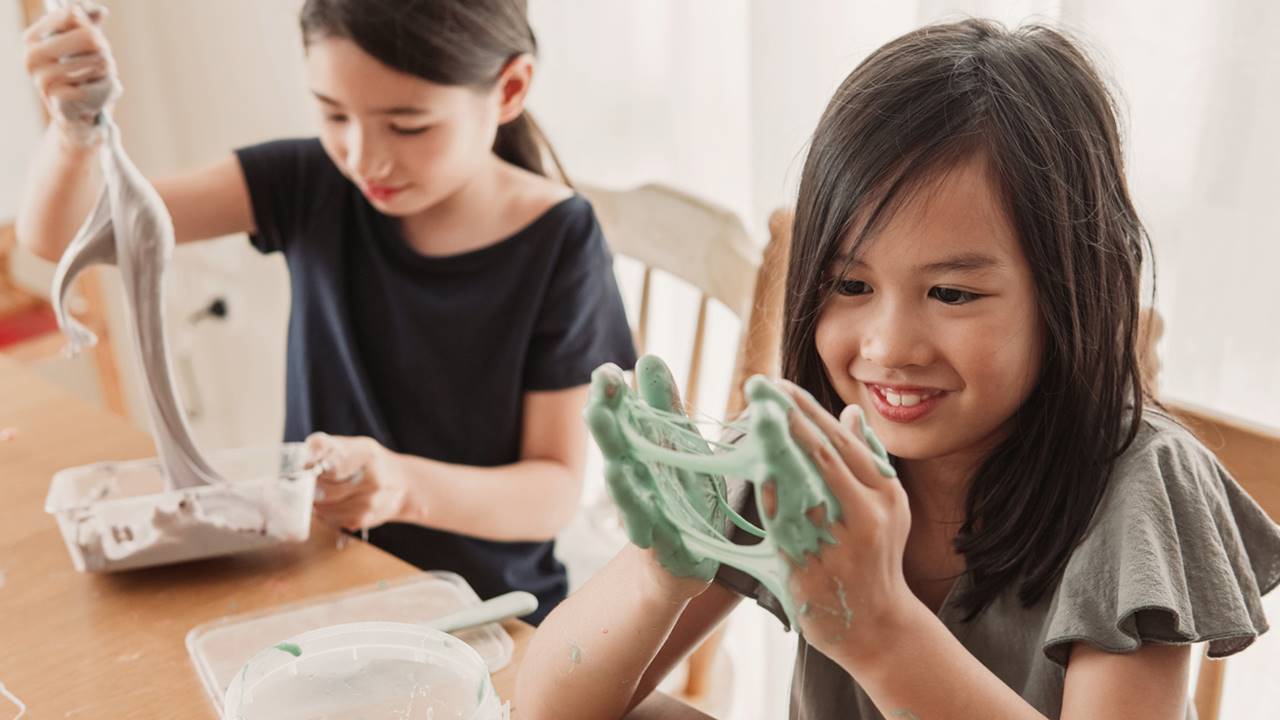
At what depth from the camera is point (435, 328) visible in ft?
4.20

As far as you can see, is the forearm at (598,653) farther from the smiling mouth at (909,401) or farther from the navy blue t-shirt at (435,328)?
the navy blue t-shirt at (435,328)

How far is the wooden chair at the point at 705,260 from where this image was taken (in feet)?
3.43

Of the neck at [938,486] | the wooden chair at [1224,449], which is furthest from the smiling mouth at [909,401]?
the wooden chair at [1224,449]

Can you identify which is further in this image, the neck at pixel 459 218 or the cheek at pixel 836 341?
the neck at pixel 459 218

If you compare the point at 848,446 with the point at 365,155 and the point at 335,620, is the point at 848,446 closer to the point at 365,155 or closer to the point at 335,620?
the point at 335,620

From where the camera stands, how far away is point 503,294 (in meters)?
1.26

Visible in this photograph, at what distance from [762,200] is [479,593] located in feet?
1.91

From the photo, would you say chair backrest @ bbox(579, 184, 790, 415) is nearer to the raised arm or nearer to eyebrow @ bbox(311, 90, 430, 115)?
eyebrow @ bbox(311, 90, 430, 115)

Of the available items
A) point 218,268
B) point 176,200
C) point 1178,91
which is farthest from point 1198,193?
point 218,268

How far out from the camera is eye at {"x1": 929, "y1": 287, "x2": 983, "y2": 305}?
0.70 metres

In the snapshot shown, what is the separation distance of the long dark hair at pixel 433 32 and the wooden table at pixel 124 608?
43cm

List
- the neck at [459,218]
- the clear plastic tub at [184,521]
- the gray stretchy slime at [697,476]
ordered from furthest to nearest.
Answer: the neck at [459,218]
the clear plastic tub at [184,521]
the gray stretchy slime at [697,476]

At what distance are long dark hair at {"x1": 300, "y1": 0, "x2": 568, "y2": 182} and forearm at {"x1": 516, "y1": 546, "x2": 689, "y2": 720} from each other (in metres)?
0.54

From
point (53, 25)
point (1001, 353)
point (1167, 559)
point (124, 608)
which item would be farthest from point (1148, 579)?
A: point (53, 25)
